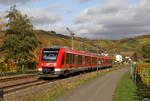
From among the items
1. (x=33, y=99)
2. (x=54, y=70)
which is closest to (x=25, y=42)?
(x=54, y=70)

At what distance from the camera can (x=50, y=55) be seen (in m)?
22.2

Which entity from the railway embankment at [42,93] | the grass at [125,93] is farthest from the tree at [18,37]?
the grass at [125,93]

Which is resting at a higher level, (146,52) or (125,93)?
(146,52)

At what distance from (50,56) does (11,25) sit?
13409 millimetres

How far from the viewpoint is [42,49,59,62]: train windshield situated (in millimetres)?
21953

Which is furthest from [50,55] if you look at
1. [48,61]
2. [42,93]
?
[42,93]

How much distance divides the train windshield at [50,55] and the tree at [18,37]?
9862 millimetres

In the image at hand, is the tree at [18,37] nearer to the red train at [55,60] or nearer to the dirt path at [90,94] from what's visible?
the red train at [55,60]

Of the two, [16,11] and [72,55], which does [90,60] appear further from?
[16,11]

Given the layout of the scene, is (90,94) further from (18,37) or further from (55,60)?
(18,37)

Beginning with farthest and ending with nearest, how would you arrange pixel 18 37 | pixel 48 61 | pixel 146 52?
1. pixel 146 52
2. pixel 18 37
3. pixel 48 61

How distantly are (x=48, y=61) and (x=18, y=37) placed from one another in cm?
1208

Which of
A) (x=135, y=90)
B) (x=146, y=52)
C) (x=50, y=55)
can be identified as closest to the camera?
(x=135, y=90)

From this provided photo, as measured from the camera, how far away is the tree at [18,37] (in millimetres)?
31513
